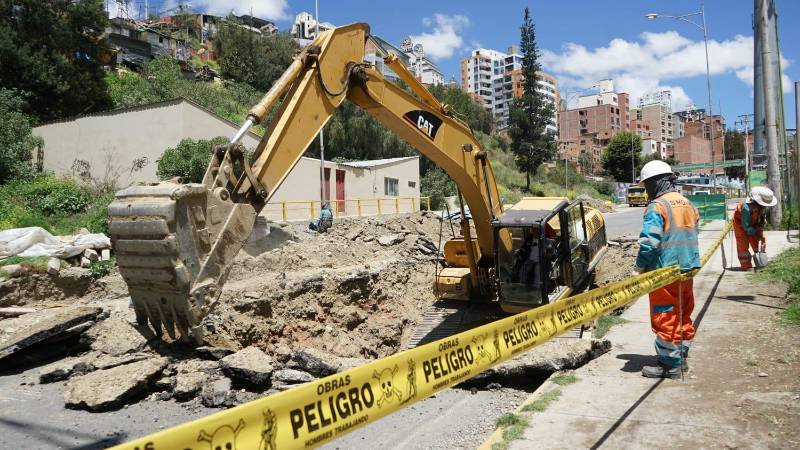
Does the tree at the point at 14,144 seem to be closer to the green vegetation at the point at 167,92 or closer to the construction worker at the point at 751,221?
the green vegetation at the point at 167,92

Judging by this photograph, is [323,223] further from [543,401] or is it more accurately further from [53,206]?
[543,401]

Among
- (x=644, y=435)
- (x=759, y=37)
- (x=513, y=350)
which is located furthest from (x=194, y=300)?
(x=759, y=37)

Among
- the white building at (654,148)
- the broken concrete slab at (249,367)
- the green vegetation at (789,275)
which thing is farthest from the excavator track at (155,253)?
the white building at (654,148)

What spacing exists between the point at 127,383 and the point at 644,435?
5.36 m

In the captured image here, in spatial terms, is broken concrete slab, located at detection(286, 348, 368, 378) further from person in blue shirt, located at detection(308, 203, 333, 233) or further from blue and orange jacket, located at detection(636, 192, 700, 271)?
person in blue shirt, located at detection(308, 203, 333, 233)

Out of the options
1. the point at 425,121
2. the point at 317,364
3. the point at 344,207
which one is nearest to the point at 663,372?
the point at 317,364

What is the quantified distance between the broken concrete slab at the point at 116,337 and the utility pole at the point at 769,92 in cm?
1660

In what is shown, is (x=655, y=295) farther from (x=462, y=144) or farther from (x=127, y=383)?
(x=127, y=383)

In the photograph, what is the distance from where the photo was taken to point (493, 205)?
28.6 feet

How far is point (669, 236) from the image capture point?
516 centimetres

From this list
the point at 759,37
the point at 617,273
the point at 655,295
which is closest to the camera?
the point at 655,295

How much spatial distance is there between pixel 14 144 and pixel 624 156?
69472 mm

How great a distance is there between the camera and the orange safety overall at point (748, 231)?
9727 millimetres

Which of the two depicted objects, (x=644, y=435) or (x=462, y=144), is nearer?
(x=644, y=435)
